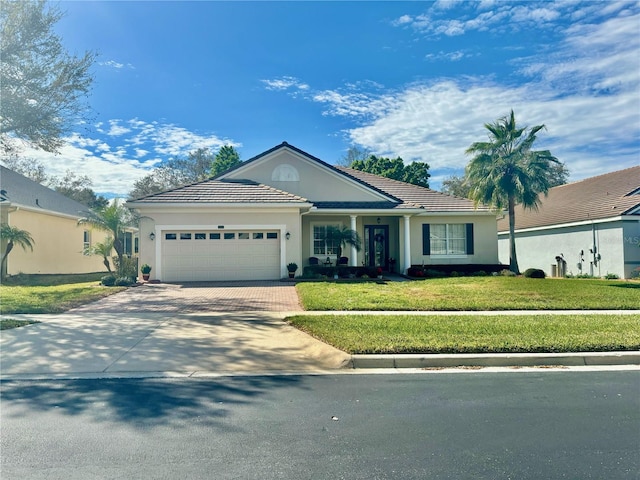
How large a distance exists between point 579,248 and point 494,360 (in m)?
20.1

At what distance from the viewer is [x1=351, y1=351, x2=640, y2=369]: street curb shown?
22.8 ft

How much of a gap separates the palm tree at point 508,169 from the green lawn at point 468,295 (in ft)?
16.3

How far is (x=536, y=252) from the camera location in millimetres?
27750

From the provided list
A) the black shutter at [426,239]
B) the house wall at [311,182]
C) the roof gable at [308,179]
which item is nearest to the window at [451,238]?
the black shutter at [426,239]

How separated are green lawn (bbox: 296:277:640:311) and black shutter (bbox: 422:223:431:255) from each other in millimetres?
5130

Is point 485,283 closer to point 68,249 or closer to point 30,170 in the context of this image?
point 68,249

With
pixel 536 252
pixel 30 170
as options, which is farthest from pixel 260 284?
pixel 30 170

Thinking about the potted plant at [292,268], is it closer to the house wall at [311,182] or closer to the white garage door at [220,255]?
the white garage door at [220,255]

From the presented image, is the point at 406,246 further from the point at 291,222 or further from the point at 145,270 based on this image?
the point at 145,270

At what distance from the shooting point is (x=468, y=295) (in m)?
13.8

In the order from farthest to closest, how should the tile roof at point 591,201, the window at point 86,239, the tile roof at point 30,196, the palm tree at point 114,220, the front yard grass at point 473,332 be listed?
the window at point 86,239 → the tile roof at point 591,201 → the tile roof at point 30,196 → the palm tree at point 114,220 → the front yard grass at point 473,332

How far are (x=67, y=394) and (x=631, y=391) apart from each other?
708 centimetres

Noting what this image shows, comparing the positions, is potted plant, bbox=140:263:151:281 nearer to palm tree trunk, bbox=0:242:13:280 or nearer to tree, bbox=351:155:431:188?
palm tree trunk, bbox=0:242:13:280

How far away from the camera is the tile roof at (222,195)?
722 inches
